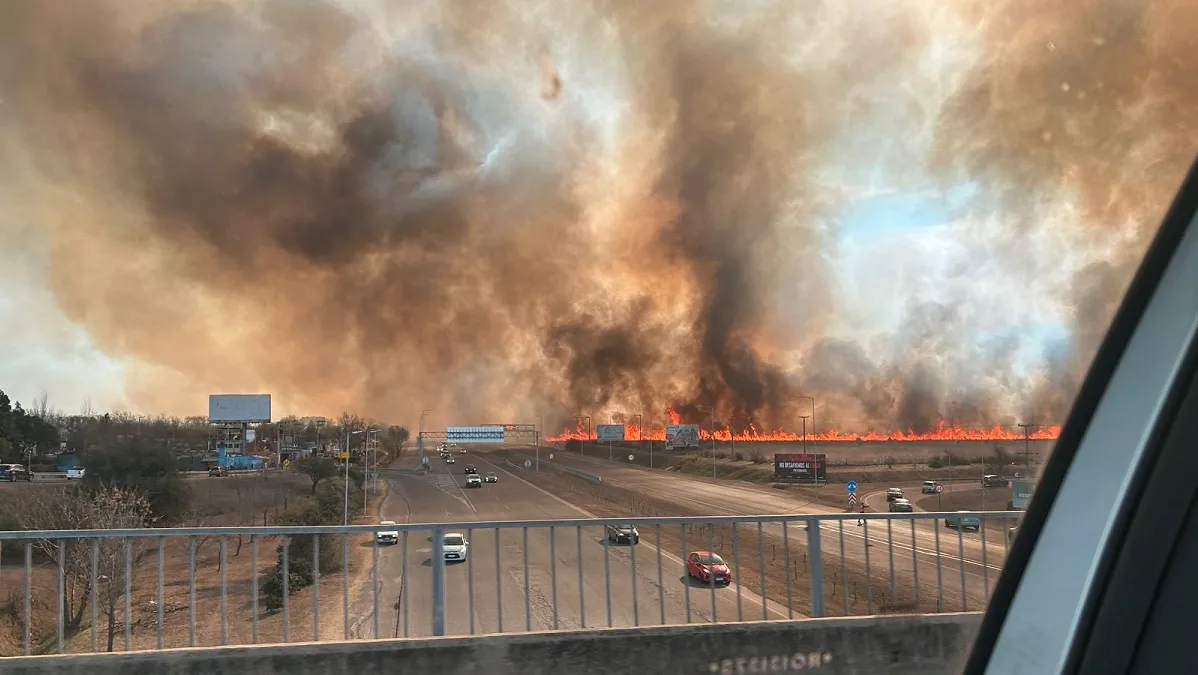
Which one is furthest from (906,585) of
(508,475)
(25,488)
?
(508,475)

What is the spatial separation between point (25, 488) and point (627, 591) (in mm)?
27564

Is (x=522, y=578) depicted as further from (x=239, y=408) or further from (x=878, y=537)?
(x=239, y=408)

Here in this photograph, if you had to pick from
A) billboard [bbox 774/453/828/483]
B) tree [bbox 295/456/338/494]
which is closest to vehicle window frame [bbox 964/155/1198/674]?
tree [bbox 295/456/338/494]

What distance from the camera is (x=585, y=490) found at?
48.1m

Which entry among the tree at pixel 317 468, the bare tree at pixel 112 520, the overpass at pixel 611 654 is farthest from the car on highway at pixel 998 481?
the tree at pixel 317 468

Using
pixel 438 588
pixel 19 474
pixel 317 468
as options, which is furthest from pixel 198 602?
pixel 19 474

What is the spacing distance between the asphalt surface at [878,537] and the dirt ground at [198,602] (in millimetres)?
3821

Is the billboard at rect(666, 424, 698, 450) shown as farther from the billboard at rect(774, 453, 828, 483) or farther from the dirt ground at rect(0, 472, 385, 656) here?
the dirt ground at rect(0, 472, 385, 656)

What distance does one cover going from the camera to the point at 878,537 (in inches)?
296

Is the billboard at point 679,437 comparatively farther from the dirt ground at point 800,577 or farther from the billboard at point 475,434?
the dirt ground at point 800,577

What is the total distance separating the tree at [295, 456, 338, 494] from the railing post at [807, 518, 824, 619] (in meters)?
38.2

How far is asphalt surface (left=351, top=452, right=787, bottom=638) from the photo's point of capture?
194 inches

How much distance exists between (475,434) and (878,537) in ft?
189

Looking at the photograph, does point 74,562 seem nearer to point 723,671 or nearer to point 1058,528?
point 723,671
